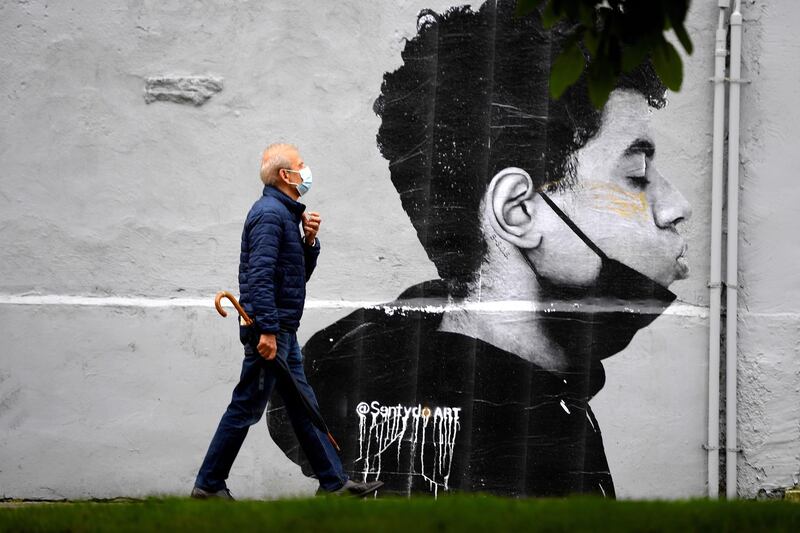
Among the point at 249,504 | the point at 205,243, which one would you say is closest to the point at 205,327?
the point at 205,243

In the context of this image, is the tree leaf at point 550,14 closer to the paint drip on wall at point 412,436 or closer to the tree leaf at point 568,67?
the tree leaf at point 568,67

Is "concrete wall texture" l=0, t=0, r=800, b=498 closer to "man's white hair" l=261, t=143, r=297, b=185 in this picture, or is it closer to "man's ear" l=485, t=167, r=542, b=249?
→ "man's ear" l=485, t=167, r=542, b=249

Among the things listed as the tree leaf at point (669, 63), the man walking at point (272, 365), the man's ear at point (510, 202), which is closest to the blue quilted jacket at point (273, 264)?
the man walking at point (272, 365)

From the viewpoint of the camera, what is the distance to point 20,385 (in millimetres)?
7324

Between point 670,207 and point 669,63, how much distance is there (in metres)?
3.49

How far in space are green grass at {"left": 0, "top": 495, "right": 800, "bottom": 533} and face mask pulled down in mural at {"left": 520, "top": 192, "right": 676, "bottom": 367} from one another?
2.48 metres

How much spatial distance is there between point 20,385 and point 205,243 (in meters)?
1.47

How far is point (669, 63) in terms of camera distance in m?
4.04

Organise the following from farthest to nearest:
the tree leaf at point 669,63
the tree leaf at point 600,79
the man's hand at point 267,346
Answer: the man's hand at point 267,346 < the tree leaf at point 600,79 < the tree leaf at point 669,63

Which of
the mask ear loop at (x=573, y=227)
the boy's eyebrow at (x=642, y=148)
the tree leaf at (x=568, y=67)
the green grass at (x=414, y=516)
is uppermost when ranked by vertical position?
the boy's eyebrow at (x=642, y=148)

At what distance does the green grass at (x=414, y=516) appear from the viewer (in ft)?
13.6

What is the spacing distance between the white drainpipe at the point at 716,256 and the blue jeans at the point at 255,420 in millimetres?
2476

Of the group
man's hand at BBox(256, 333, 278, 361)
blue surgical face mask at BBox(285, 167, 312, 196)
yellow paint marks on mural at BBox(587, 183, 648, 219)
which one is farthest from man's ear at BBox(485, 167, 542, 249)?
man's hand at BBox(256, 333, 278, 361)

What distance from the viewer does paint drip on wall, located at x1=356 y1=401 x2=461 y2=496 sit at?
7277 mm
